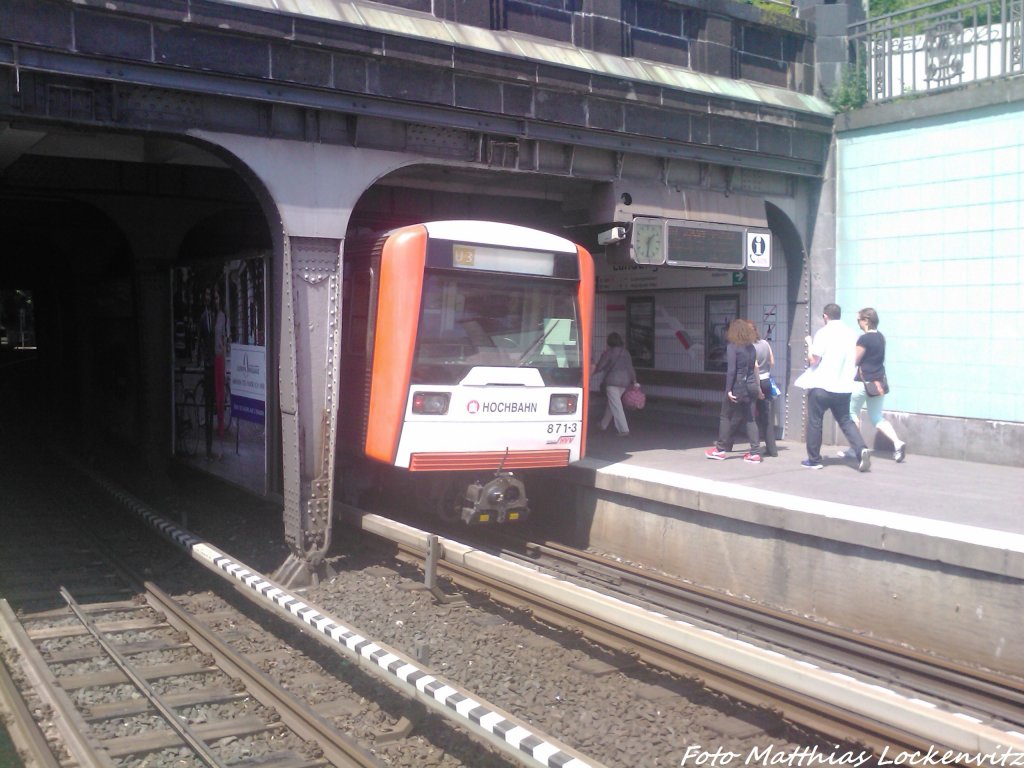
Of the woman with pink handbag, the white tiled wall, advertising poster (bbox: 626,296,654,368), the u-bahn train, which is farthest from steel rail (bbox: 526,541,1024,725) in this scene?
advertising poster (bbox: 626,296,654,368)

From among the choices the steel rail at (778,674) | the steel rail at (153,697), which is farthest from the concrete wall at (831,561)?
the steel rail at (153,697)

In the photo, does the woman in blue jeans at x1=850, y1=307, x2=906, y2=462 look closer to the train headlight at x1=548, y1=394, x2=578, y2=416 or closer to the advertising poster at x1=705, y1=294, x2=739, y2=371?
the advertising poster at x1=705, y1=294, x2=739, y2=371

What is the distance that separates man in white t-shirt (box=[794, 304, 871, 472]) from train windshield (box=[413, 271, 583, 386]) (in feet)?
8.61

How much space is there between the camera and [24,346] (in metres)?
63.4

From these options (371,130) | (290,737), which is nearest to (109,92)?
(371,130)

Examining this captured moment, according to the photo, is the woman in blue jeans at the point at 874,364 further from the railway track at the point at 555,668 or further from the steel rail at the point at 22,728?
the steel rail at the point at 22,728

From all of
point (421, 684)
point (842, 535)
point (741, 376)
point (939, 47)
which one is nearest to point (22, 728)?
point (421, 684)

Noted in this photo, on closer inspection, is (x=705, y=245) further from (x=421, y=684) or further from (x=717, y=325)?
(x=421, y=684)

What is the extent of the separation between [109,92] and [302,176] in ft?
5.28

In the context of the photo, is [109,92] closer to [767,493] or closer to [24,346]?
[767,493]

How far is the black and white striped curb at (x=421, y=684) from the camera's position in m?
4.23

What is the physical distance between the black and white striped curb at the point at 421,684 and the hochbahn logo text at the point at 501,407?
2.37 m

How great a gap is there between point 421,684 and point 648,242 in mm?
6741

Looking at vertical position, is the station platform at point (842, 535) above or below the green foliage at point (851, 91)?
below
